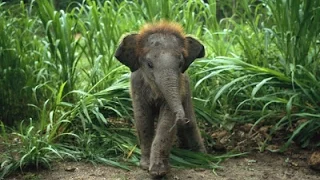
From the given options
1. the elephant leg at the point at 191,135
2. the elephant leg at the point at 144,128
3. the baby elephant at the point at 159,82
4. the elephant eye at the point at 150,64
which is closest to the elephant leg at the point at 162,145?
the baby elephant at the point at 159,82

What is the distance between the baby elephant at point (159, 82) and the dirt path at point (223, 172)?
0.18 metres

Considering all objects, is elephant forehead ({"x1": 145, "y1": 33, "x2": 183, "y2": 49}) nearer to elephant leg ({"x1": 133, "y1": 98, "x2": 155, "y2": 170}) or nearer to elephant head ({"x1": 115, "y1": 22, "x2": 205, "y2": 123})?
elephant head ({"x1": 115, "y1": 22, "x2": 205, "y2": 123})

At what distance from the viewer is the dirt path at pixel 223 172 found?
154 inches

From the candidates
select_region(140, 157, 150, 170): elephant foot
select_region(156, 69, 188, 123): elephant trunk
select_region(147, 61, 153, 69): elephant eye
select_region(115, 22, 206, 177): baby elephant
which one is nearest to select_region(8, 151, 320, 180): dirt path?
select_region(140, 157, 150, 170): elephant foot

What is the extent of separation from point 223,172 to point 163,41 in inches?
40.0

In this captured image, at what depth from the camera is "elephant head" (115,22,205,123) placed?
11.9 feet

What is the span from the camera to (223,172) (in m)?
4.03

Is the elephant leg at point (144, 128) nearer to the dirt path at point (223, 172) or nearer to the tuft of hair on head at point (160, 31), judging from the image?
the dirt path at point (223, 172)

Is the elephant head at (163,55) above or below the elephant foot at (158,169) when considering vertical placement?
above

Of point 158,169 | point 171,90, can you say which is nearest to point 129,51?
point 171,90

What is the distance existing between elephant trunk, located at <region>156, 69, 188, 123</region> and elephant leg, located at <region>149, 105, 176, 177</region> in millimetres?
226

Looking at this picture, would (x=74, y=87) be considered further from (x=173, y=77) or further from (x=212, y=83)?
(x=173, y=77)

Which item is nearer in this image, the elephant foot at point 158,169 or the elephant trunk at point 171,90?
the elephant trunk at point 171,90

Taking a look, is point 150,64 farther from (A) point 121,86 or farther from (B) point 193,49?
(A) point 121,86
